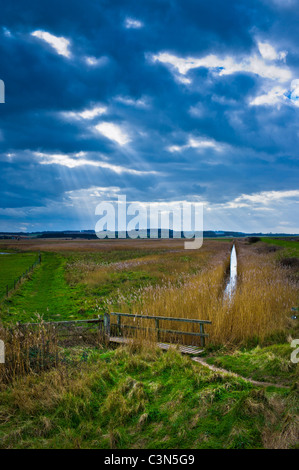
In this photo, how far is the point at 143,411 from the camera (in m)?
5.94

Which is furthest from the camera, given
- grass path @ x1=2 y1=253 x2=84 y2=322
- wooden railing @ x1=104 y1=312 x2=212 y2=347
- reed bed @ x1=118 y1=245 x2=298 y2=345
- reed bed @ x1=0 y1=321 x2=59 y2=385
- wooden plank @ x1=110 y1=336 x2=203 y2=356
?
grass path @ x1=2 y1=253 x2=84 y2=322

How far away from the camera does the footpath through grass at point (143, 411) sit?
16.6 ft

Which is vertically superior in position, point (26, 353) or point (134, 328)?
point (26, 353)

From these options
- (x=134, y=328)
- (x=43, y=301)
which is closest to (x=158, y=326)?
(x=134, y=328)

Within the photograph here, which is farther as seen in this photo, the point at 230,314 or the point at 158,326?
the point at 230,314

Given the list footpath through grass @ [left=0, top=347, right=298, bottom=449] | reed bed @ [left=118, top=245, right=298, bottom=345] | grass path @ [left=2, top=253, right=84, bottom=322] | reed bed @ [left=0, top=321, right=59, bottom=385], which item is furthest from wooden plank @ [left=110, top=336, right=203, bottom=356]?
grass path @ [left=2, top=253, right=84, bottom=322]

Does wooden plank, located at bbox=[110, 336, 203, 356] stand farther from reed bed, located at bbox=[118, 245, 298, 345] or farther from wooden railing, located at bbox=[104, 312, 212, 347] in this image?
reed bed, located at bbox=[118, 245, 298, 345]

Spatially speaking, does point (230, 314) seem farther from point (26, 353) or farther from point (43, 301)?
point (43, 301)

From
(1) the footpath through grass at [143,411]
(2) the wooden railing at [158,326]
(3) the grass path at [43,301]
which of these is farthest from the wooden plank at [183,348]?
(3) the grass path at [43,301]

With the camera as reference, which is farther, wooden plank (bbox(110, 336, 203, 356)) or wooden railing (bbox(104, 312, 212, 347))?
wooden railing (bbox(104, 312, 212, 347))

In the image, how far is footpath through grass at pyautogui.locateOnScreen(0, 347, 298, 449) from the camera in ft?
16.6
